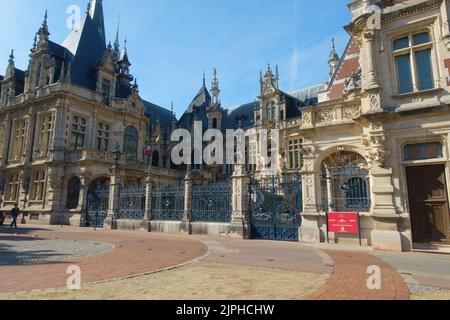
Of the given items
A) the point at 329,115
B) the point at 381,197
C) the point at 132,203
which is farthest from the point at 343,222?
the point at 132,203

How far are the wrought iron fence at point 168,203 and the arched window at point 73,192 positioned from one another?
35.1 ft

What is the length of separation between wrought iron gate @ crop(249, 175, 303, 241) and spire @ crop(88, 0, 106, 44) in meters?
35.0

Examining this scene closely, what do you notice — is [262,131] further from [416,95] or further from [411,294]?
[411,294]

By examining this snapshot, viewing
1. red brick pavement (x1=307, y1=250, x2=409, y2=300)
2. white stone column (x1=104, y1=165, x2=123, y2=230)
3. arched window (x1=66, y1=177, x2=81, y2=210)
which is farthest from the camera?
arched window (x1=66, y1=177, x2=81, y2=210)

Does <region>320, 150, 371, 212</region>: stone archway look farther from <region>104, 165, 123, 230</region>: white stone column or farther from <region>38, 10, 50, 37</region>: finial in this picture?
<region>38, 10, 50, 37</region>: finial

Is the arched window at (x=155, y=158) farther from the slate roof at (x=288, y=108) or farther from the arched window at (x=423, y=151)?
the arched window at (x=423, y=151)

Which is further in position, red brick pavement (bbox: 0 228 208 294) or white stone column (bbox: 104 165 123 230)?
white stone column (bbox: 104 165 123 230)

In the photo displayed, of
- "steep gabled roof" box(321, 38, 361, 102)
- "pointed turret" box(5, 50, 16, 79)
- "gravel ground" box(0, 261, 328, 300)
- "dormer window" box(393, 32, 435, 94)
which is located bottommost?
"gravel ground" box(0, 261, 328, 300)

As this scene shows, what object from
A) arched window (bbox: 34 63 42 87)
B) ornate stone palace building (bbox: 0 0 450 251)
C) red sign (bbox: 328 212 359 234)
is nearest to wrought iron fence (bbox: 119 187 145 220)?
ornate stone palace building (bbox: 0 0 450 251)

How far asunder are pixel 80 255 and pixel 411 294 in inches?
335

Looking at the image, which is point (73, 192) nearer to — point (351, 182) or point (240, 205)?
point (240, 205)

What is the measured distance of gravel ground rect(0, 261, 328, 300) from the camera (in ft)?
15.4

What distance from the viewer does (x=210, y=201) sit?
16719 mm
